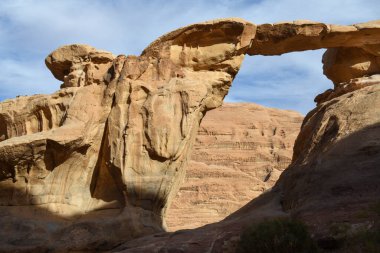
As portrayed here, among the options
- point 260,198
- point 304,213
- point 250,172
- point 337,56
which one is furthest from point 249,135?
point 304,213

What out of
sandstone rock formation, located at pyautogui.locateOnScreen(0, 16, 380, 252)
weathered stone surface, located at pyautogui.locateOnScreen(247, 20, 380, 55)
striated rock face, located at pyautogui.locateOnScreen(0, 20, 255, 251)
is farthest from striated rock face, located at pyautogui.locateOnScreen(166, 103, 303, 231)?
striated rock face, located at pyautogui.locateOnScreen(0, 20, 255, 251)

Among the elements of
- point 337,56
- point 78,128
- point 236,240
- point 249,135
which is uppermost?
point 249,135

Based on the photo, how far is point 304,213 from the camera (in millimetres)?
10891

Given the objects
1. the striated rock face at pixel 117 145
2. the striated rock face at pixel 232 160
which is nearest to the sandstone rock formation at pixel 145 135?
the striated rock face at pixel 117 145

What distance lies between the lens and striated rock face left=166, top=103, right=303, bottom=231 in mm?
54219

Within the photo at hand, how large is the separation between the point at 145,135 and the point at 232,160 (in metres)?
46.7

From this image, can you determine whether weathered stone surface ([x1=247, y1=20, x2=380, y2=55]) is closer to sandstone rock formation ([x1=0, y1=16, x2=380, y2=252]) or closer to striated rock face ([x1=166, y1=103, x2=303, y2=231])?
sandstone rock formation ([x1=0, y1=16, x2=380, y2=252])

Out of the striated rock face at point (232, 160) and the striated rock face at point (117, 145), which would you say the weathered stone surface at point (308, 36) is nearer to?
the striated rock face at point (117, 145)

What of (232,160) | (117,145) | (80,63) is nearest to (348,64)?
(117,145)

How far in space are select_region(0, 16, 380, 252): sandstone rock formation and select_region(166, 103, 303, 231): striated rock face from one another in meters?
34.4

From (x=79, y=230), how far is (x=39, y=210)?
155cm

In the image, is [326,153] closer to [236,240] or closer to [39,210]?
[236,240]

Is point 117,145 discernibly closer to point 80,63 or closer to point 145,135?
point 145,135

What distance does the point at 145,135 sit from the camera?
1549 centimetres
